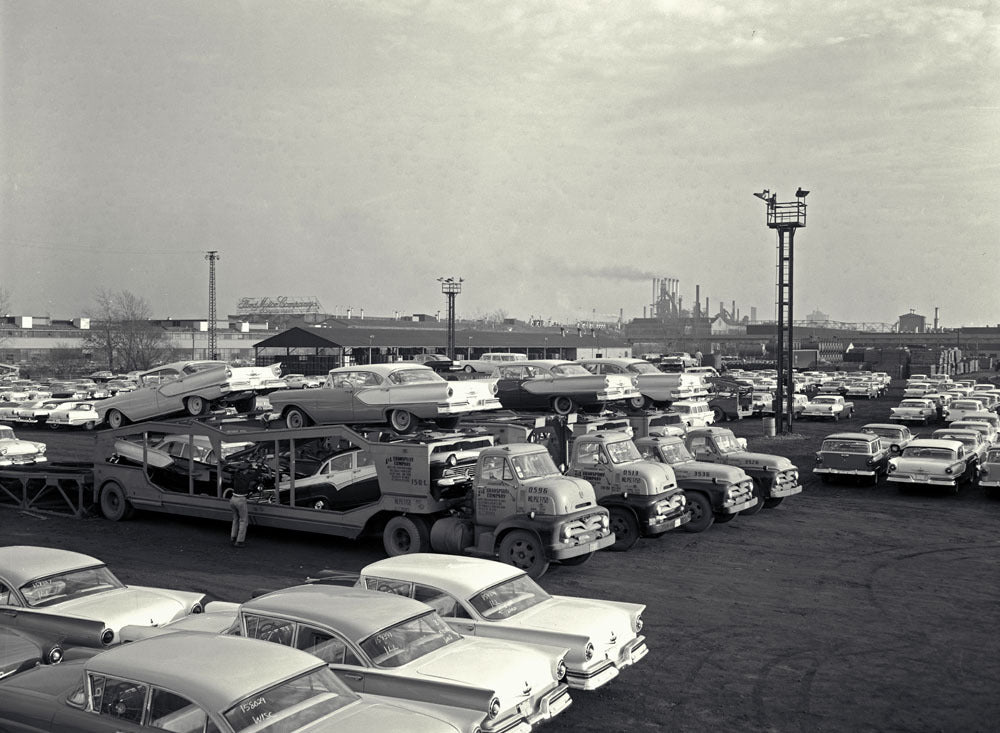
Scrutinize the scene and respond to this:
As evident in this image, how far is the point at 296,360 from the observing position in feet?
211

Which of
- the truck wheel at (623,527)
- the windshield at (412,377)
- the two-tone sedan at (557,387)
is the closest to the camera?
the truck wheel at (623,527)

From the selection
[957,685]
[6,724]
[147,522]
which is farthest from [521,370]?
[6,724]

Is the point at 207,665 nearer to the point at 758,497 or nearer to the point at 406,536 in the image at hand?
the point at 406,536

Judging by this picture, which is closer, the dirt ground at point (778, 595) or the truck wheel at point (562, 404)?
the dirt ground at point (778, 595)

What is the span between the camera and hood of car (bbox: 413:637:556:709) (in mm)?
6844

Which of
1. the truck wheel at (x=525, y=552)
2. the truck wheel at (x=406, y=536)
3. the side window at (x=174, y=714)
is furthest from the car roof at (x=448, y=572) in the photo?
the truck wheel at (x=406, y=536)

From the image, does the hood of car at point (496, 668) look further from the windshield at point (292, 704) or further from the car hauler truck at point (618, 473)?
the car hauler truck at point (618, 473)

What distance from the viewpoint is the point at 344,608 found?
7.48 m

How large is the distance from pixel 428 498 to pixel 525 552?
1.77 meters

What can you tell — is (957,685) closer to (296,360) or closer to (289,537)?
(289,537)

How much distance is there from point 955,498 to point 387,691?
57.8ft

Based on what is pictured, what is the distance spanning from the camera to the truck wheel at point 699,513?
16.2 metres

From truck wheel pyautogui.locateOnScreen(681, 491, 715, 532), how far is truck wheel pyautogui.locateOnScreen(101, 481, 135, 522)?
10.6m

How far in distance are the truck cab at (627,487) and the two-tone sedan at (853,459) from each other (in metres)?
8.33
